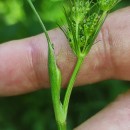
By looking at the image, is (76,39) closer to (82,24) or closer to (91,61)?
(82,24)

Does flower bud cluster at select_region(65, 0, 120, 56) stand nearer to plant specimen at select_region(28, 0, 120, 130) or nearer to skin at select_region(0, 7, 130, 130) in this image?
plant specimen at select_region(28, 0, 120, 130)

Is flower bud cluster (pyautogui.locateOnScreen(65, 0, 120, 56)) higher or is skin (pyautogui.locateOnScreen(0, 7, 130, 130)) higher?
flower bud cluster (pyautogui.locateOnScreen(65, 0, 120, 56))

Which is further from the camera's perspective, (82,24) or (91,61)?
(91,61)

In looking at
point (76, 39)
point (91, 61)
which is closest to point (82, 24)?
point (76, 39)

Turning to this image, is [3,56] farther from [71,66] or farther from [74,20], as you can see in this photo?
[74,20]

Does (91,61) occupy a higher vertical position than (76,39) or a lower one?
lower

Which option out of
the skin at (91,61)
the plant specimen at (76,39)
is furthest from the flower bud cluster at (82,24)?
the skin at (91,61)

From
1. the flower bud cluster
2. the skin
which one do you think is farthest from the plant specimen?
the skin

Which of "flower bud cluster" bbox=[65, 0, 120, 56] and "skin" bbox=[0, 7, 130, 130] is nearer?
"flower bud cluster" bbox=[65, 0, 120, 56]
